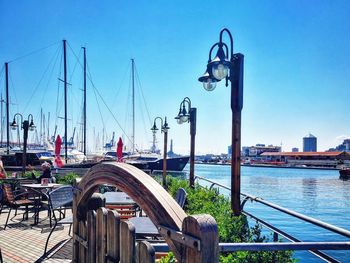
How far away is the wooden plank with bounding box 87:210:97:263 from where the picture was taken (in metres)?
2.54

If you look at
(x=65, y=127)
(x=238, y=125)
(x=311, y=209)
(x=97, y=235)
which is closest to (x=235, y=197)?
(x=238, y=125)

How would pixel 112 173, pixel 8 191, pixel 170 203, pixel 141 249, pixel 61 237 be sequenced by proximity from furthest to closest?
1. pixel 8 191
2. pixel 61 237
3. pixel 112 173
4. pixel 170 203
5. pixel 141 249

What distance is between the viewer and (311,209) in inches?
776

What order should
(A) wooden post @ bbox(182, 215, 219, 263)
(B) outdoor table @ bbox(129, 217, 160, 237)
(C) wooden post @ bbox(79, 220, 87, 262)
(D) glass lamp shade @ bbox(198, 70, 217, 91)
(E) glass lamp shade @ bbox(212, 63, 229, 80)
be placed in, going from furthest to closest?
(D) glass lamp shade @ bbox(198, 70, 217, 91), (E) glass lamp shade @ bbox(212, 63, 229, 80), (B) outdoor table @ bbox(129, 217, 160, 237), (C) wooden post @ bbox(79, 220, 87, 262), (A) wooden post @ bbox(182, 215, 219, 263)

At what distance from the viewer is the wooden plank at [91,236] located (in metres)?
2.54

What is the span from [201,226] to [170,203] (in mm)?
541

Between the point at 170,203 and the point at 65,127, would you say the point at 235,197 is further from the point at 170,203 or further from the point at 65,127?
A: the point at 65,127

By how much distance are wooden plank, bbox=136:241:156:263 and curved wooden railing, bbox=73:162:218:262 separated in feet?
0.35

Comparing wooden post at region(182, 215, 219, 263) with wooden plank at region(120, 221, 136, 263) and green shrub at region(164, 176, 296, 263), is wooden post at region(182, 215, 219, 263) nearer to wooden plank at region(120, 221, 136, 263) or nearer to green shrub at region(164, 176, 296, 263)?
wooden plank at region(120, 221, 136, 263)

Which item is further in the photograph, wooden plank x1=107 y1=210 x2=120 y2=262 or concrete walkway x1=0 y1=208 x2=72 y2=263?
concrete walkway x1=0 y1=208 x2=72 y2=263

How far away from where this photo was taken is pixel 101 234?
2.38 m

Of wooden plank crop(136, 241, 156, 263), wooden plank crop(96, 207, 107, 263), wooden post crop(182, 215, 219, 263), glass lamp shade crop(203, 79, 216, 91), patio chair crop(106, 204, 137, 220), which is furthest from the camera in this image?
patio chair crop(106, 204, 137, 220)

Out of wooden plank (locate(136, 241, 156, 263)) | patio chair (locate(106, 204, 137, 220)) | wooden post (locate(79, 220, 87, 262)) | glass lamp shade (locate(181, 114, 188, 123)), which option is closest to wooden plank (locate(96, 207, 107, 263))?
wooden post (locate(79, 220, 87, 262))

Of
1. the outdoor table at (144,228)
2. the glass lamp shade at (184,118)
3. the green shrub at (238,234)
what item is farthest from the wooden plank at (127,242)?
the glass lamp shade at (184,118)
